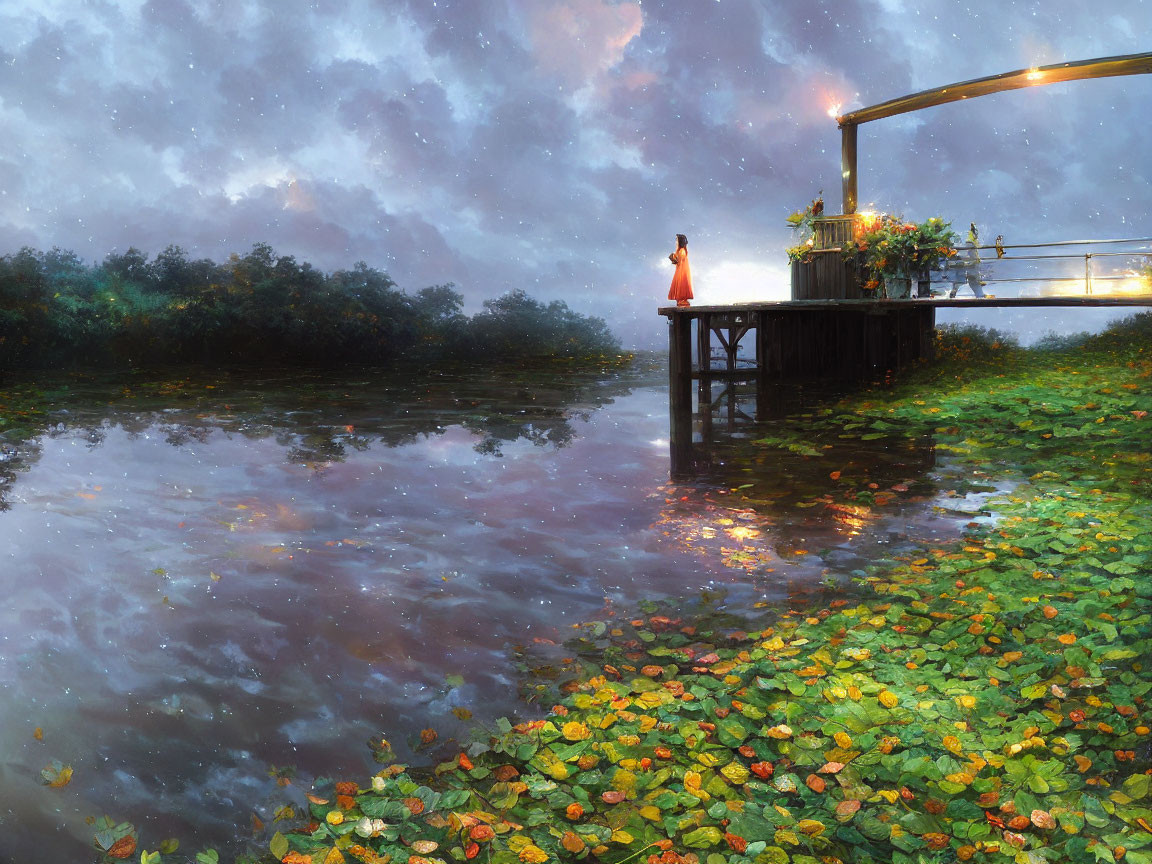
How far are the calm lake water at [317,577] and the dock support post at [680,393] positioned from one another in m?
0.49

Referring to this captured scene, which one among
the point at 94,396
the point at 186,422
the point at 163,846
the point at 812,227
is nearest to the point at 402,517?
the point at 163,846

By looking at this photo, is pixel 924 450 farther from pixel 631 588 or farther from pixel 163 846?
pixel 163 846

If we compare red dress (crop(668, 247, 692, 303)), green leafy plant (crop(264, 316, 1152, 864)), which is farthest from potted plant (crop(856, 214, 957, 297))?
green leafy plant (crop(264, 316, 1152, 864))

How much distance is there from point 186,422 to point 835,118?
16067 millimetres

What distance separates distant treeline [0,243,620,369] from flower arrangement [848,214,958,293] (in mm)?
24151

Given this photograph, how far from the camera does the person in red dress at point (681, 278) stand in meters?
20.5

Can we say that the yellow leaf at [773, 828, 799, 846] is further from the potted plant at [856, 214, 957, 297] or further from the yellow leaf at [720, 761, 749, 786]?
the potted plant at [856, 214, 957, 297]

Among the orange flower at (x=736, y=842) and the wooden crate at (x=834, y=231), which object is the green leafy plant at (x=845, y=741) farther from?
the wooden crate at (x=834, y=231)

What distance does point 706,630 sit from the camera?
6.62 meters

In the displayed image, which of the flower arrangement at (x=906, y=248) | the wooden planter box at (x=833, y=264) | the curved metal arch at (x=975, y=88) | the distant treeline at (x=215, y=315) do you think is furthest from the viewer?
the distant treeline at (x=215, y=315)

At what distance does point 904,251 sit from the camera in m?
18.6

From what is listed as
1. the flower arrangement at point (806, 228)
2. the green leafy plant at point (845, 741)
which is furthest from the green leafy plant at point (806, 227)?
the green leafy plant at point (845, 741)

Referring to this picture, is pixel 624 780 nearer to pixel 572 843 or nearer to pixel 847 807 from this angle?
pixel 572 843

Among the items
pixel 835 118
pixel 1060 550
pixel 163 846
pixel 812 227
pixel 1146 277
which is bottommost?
pixel 163 846
